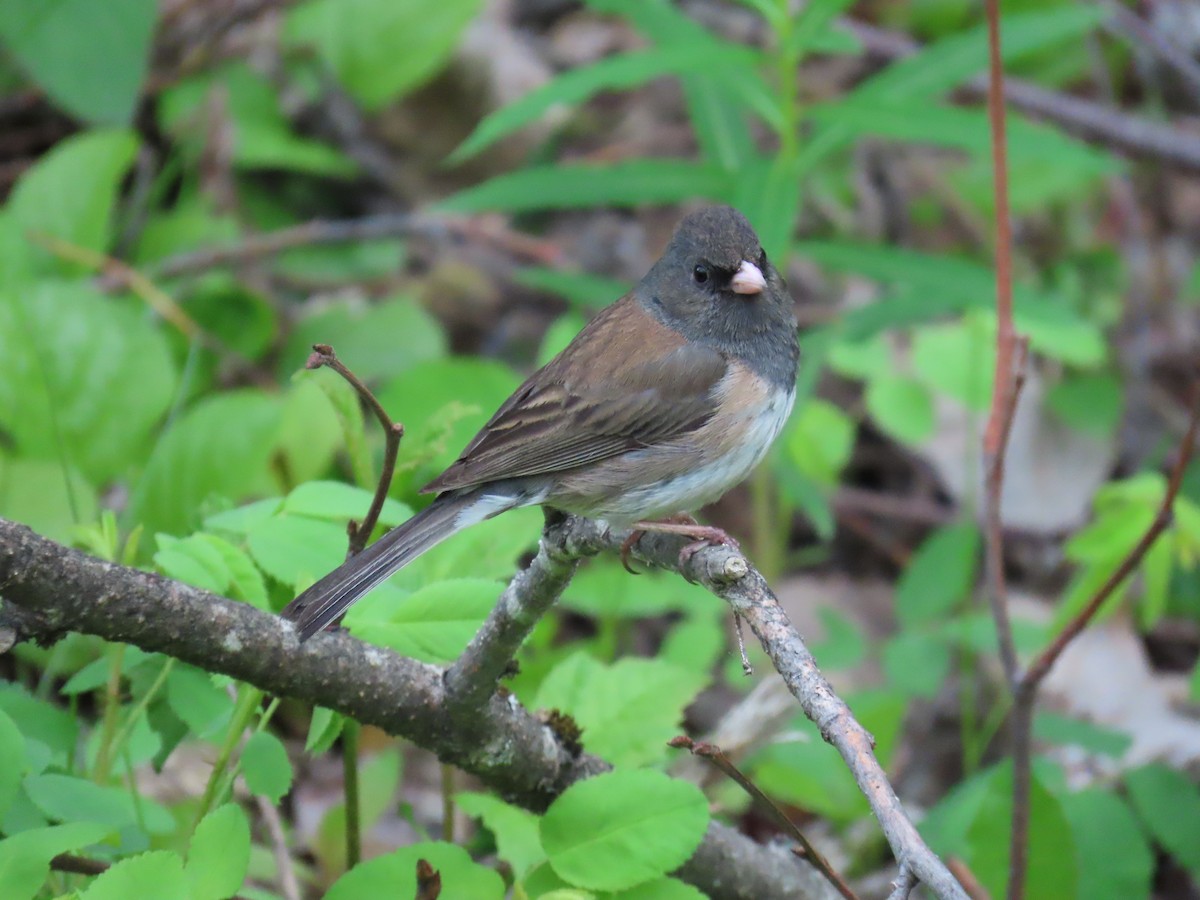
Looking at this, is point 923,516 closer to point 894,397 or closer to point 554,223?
point 894,397

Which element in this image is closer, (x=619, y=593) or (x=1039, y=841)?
(x=1039, y=841)

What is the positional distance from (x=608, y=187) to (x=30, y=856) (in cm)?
218

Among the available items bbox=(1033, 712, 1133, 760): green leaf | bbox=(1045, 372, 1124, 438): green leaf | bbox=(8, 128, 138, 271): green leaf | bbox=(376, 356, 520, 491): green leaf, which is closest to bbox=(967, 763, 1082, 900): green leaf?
bbox=(1033, 712, 1133, 760): green leaf

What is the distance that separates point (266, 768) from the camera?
5.48 ft

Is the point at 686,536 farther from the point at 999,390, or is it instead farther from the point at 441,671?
the point at 999,390

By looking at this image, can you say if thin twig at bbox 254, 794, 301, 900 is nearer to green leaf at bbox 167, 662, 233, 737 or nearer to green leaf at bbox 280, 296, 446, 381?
green leaf at bbox 167, 662, 233, 737

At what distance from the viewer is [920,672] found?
299cm

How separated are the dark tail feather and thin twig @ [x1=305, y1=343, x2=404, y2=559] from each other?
0.03 metres

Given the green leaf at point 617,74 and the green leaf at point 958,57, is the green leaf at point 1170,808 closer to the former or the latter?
the green leaf at point 958,57

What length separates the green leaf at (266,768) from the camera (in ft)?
5.41

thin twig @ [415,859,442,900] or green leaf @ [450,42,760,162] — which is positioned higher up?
green leaf @ [450,42,760,162]

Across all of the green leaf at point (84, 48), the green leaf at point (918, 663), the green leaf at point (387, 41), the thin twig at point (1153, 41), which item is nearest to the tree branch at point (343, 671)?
the green leaf at point (918, 663)

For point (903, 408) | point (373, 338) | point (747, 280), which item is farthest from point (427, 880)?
point (373, 338)

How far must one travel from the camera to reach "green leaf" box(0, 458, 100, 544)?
99.5 inches
